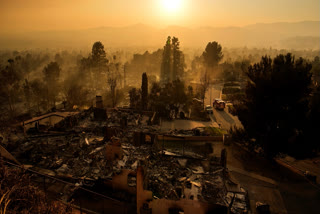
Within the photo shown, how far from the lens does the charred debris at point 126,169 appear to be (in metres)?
8.93

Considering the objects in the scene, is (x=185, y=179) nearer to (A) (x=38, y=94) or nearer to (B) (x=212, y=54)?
(A) (x=38, y=94)

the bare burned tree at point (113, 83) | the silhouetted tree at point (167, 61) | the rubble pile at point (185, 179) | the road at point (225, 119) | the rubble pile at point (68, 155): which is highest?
the silhouetted tree at point (167, 61)

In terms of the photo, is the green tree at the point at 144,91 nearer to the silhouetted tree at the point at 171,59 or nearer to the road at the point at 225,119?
the road at the point at 225,119

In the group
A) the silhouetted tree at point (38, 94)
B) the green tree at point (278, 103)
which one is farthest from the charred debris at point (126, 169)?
A: the silhouetted tree at point (38, 94)

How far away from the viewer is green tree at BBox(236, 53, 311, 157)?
12.9 m

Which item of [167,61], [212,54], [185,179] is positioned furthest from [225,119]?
Answer: [212,54]

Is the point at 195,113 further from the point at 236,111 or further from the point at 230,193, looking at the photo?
the point at 230,193

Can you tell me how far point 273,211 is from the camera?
9633 mm

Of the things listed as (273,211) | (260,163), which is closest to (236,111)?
(260,163)

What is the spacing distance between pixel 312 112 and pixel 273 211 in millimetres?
7195

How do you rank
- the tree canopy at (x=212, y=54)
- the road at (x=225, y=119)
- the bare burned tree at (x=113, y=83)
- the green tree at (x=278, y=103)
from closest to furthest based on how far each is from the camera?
1. the green tree at (x=278, y=103)
2. the road at (x=225, y=119)
3. the bare burned tree at (x=113, y=83)
4. the tree canopy at (x=212, y=54)

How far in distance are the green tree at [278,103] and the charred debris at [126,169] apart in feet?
11.5

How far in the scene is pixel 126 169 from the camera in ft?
33.5

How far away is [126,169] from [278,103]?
10.4 m
